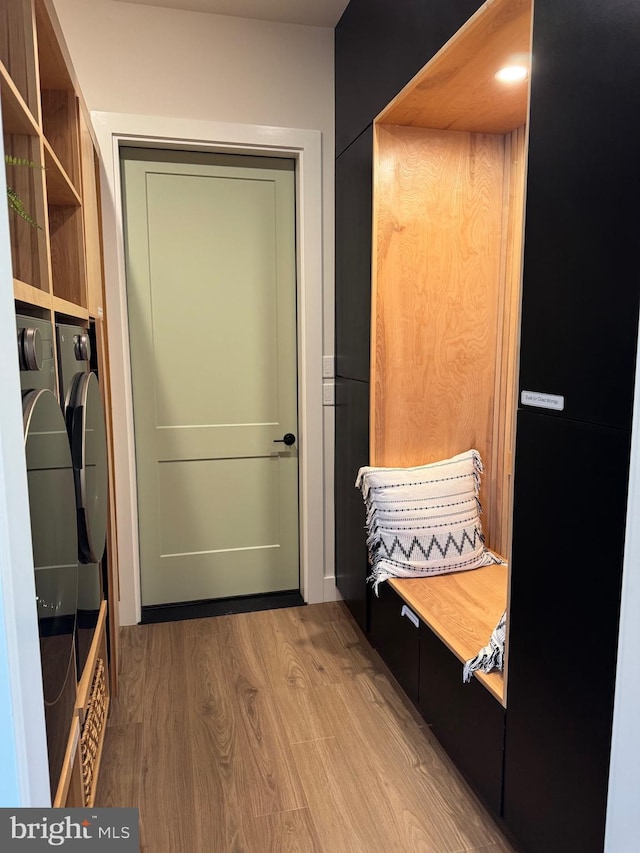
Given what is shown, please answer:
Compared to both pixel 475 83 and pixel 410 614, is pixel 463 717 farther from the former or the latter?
pixel 475 83

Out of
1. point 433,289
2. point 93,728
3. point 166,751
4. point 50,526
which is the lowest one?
point 166,751

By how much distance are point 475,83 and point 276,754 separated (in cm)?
222

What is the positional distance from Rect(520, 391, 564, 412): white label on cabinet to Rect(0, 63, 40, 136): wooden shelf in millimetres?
1184

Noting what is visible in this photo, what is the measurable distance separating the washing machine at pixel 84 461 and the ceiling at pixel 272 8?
5.46ft

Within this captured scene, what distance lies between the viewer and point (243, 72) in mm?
2605

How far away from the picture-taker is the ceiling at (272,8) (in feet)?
8.00

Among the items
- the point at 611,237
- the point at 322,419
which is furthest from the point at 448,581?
the point at 611,237

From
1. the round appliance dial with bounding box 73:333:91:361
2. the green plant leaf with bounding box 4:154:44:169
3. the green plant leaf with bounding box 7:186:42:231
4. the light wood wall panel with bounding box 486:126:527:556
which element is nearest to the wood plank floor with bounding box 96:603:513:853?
the light wood wall panel with bounding box 486:126:527:556

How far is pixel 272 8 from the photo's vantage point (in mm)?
2490

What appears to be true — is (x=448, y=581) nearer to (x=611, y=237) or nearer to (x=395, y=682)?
(x=395, y=682)

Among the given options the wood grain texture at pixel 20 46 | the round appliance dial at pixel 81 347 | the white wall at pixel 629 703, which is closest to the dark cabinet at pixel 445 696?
the white wall at pixel 629 703

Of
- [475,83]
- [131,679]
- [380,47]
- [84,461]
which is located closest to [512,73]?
[475,83]

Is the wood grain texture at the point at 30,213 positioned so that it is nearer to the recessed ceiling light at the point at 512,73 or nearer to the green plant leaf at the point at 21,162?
the green plant leaf at the point at 21,162

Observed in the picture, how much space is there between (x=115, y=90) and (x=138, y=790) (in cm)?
264
